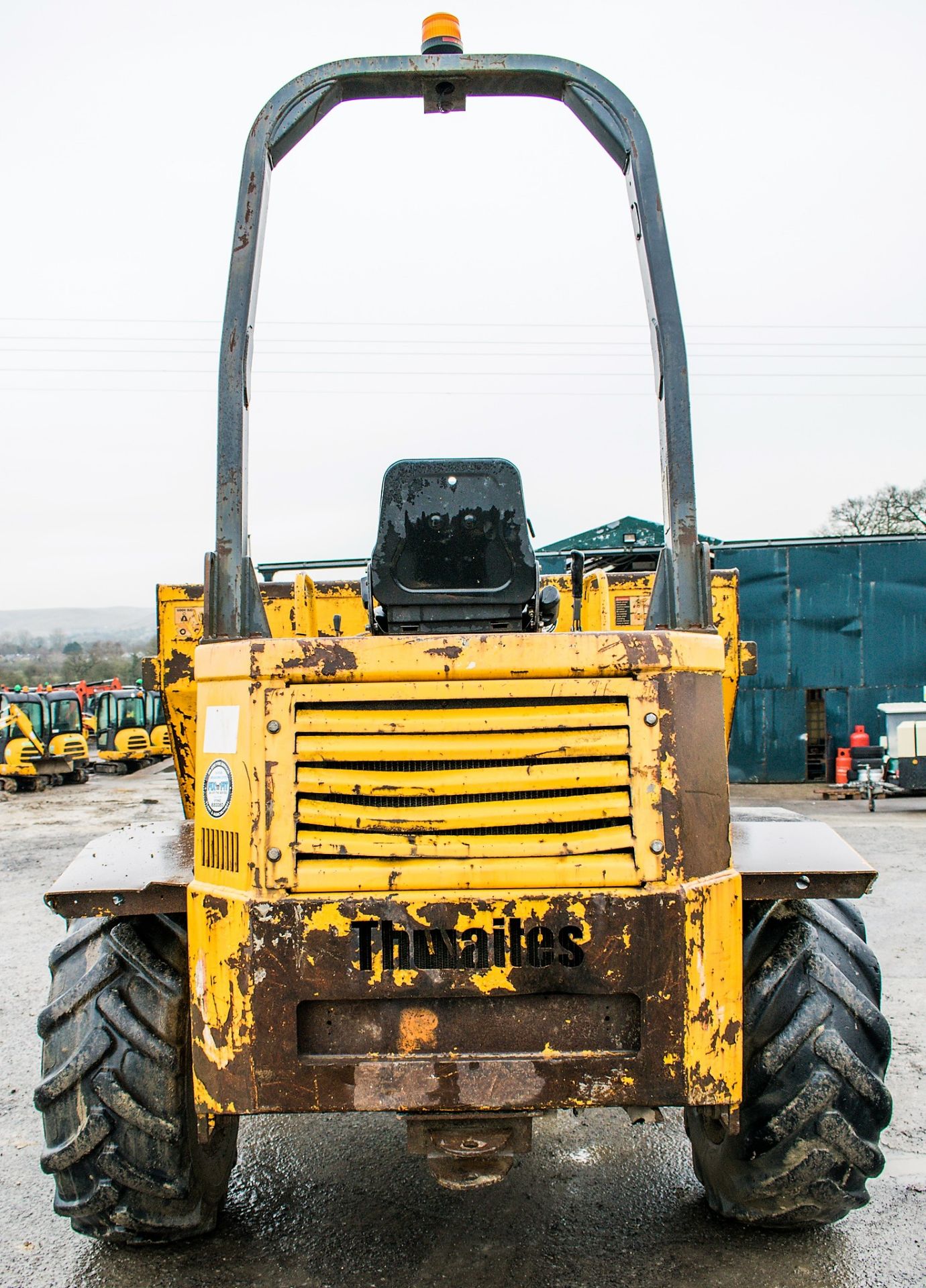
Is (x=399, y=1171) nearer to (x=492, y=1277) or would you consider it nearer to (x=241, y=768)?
(x=492, y=1277)

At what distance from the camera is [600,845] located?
2736mm

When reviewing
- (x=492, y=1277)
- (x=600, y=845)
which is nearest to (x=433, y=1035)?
(x=600, y=845)

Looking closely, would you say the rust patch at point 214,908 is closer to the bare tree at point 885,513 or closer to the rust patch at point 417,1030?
the rust patch at point 417,1030

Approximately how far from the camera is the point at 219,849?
2836 mm

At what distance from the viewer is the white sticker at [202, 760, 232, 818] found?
2.80 meters

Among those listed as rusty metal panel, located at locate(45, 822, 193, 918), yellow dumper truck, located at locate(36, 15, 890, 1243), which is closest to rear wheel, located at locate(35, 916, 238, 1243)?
rusty metal panel, located at locate(45, 822, 193, 918)

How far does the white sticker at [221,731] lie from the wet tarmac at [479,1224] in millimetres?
1658

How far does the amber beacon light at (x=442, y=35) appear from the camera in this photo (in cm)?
321

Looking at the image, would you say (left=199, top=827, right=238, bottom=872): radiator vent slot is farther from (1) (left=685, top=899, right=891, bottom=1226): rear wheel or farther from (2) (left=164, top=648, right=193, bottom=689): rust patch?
(2) (left=164, top=648, right=193, bottom=689): rust patch

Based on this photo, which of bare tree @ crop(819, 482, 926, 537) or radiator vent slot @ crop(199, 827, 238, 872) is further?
bare tree @ crop(819, 482, 926, 537)

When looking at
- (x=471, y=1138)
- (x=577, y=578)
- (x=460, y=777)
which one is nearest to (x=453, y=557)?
(x=577, y=578)

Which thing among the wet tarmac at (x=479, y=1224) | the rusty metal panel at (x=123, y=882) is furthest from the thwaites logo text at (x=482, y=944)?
the wet tarmac at (x=479, y=1224)

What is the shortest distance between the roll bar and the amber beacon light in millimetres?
21

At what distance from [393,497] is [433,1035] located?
5.51 feet
